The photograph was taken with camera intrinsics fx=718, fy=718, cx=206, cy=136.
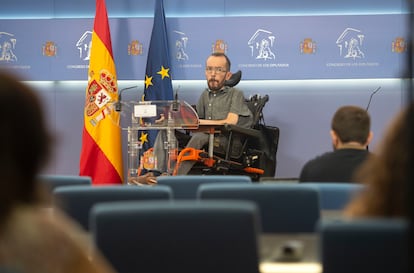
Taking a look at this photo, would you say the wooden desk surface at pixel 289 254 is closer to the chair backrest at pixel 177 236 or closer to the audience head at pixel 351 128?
the chair backrest at pixel 177 236

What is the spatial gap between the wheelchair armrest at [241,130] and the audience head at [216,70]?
808 mm

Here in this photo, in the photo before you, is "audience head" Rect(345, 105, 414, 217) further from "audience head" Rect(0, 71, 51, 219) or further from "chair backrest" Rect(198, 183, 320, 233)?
"audience head" Rect(0, 71, 51, 219)

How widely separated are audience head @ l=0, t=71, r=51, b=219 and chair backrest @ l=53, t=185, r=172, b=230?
1260 mm

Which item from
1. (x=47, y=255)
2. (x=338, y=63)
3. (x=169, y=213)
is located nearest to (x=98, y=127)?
(x=338, y=63)

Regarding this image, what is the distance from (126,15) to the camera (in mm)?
8781

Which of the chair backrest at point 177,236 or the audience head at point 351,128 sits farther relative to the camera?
the audience head at point 351,128

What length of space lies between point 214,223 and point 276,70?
21.9 feet

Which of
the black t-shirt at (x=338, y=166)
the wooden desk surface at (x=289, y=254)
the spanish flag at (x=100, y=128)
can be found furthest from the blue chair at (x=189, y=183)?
the spanish flag at (x=100, y=128)

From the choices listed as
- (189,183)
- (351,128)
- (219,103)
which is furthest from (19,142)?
(219,103)

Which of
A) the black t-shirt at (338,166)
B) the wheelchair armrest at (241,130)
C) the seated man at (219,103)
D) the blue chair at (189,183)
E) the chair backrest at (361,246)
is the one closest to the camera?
the chair backrest at (361,246)

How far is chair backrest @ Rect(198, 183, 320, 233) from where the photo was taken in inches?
101

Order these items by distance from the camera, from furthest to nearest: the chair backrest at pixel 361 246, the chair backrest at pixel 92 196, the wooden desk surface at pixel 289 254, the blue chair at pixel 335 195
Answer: the blue chair at pixel 335 195, the chair backrest at pixel 92 196, the wooden desk surface at pixel 289 254, the chair backrest at pixel 361 246

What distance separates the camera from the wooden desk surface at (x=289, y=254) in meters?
1.97

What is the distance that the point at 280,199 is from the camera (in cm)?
261
